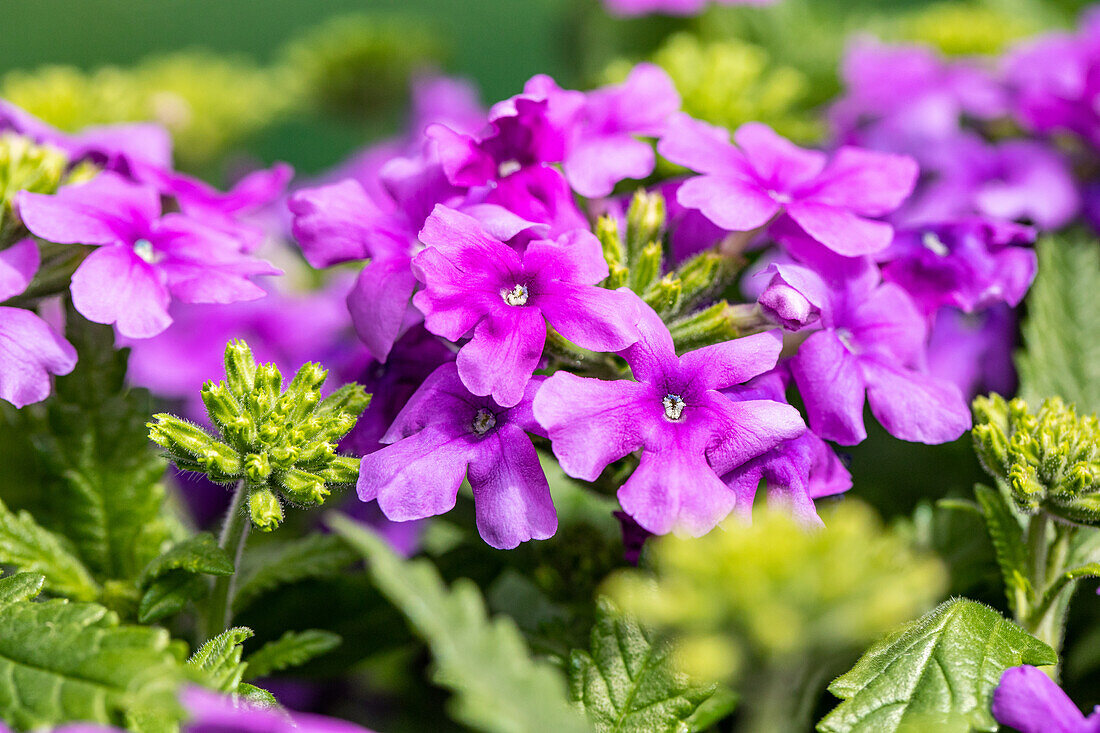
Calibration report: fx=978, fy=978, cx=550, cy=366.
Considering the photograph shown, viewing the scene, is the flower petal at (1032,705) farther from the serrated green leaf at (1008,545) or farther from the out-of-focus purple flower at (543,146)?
the out-of-focus purple flower at (543,146)

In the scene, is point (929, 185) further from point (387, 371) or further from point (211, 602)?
point (211, 602)

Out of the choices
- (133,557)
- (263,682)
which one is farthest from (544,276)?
(263,682)

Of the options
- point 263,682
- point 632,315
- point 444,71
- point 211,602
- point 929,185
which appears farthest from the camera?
point 444,71

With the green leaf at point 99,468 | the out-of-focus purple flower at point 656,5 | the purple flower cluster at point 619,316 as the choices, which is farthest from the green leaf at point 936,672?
the out-of-focus purple flower at point 656,5

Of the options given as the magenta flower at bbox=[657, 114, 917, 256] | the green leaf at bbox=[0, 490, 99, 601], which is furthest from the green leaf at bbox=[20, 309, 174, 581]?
the magenta flower at bbox=[657, 114, 917, 256]

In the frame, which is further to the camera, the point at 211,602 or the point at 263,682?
the point at 263,682
